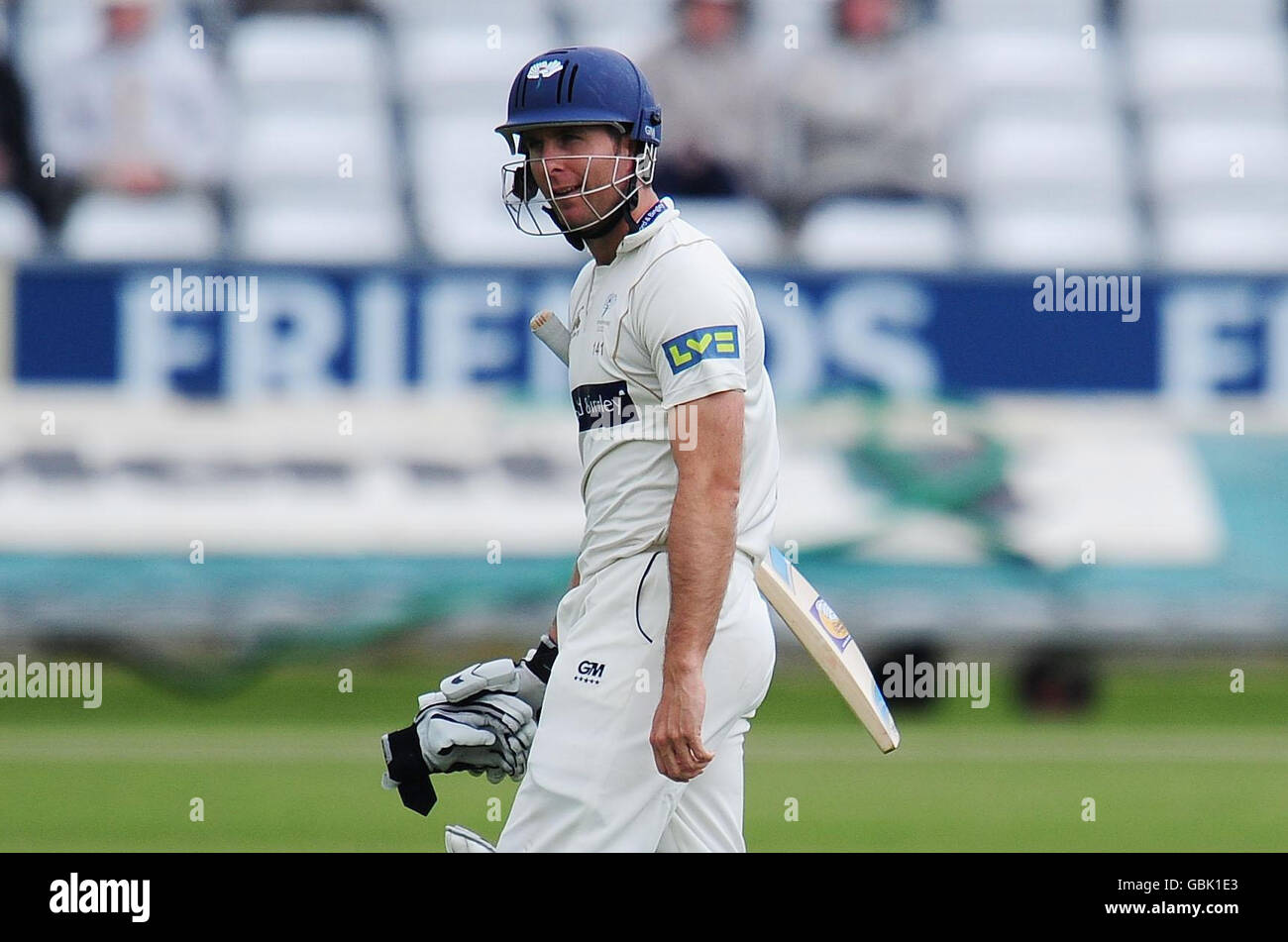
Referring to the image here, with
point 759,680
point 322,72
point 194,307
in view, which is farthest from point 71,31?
point 759,680

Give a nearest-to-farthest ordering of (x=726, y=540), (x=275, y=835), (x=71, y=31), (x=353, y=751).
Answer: (x=726, y=540) → (x=275, y=835) → (x=353, y=751) → (x=71, y=31)

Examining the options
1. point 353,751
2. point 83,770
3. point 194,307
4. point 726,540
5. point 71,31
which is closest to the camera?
point 726,540

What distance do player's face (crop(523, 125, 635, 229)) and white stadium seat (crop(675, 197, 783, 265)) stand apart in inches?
236

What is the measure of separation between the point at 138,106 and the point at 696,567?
7567 millimetres

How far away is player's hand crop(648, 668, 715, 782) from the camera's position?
3.74 meters

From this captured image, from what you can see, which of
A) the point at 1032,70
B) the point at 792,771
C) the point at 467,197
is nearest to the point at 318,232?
the point at 467,197

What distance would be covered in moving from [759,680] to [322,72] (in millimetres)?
7734

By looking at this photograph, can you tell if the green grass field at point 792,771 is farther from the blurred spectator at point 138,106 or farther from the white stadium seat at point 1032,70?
the white stadium seat at point 1032,70

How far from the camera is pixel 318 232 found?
1001 centimetres

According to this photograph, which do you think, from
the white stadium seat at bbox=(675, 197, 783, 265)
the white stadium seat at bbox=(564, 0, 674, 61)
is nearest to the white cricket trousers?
the white stadium seat at bbox=(675, 197, 783, 265)

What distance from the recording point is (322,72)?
1102cm

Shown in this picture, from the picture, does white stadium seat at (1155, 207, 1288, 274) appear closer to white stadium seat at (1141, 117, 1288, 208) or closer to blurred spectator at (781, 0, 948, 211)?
white stadium seat at (1141, 117, 1288, 208)

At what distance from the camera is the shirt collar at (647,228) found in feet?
13.2

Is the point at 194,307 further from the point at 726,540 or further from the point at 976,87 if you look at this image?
the point at 726,540
